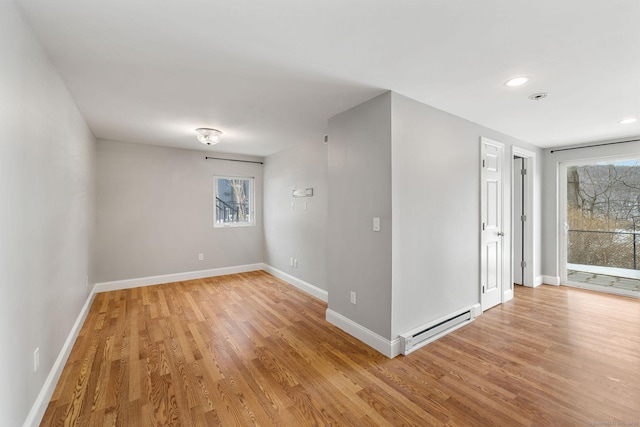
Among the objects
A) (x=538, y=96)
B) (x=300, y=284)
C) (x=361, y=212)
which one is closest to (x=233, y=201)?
(x=300, y=284)

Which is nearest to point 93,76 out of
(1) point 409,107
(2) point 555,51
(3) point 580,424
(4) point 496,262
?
(1) point 409,107

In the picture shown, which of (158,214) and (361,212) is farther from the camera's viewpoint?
(158,214)

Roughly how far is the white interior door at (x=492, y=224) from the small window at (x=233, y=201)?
4.19m

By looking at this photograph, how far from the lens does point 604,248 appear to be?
14.3 feet

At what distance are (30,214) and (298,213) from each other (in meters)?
3.26

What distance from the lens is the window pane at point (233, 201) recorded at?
17.8ft

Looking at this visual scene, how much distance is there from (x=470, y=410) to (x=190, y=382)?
2010 millimetres

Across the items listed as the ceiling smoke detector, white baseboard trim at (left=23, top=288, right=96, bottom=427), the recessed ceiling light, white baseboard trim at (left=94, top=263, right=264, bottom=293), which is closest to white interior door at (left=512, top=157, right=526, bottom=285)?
the ceiling smoke detector

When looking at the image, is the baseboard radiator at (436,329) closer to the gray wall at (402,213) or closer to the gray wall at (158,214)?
the gray wall at (402,213)

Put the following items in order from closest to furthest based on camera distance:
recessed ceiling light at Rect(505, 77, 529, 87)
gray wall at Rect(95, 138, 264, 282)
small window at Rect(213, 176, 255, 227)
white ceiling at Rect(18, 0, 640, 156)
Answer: white ceiling at Rect(18, 0, 640, 156), recessed ceiling light at Rect(505, 77, 529, 87), gray wall at Rect(95, 138, 264, 282), small window at Rect(213, 176, 255, 227)

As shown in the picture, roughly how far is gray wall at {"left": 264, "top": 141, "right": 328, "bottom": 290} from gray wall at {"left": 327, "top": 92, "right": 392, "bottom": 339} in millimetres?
848

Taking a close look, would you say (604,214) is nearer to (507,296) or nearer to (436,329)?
(507,296)

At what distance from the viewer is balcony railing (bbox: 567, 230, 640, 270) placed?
4.11 m

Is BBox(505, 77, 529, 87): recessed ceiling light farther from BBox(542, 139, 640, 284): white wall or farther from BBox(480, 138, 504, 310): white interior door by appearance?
Answer: BBox(542, 139, 640, 284): white wall
